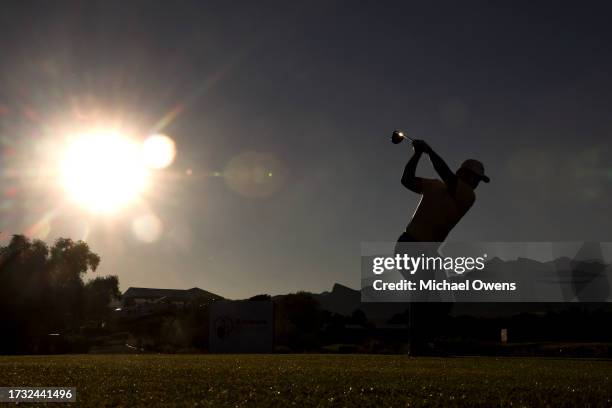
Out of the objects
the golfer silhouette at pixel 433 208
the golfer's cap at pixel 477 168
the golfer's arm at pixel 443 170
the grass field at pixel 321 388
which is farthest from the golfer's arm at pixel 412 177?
the grass field at pixel 321 388

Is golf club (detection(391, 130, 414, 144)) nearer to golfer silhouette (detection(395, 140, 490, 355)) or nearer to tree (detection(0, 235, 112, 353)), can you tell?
golfer silhouette (detection(395, 140, 490, 355))

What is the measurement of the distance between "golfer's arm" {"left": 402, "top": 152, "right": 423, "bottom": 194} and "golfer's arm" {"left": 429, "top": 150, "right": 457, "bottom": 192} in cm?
38

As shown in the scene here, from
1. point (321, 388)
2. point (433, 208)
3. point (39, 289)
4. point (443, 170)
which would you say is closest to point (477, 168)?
point (443, 170)

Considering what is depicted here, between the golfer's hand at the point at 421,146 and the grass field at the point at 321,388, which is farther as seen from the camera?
the golfer's hand at the point at 421,146

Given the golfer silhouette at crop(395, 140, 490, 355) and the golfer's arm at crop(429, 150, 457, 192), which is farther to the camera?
the golfer silhouette at crop(395, 140, 490, 355)

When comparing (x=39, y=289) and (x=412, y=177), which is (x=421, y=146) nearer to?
(x=412, y=177)

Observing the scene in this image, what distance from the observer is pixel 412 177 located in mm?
9250

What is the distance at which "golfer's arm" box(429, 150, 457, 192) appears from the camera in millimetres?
8789

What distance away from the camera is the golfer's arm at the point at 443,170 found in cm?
879

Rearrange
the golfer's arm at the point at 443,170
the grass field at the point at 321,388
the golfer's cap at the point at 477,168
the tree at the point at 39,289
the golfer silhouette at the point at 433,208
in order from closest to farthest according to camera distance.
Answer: the grass field at the point at 321,388 → the golfer's arm at the point at 443,170 → the golfer silhouette at the point at 433,208 → the golfer's cap at the point at 477,168 → the tree at the point at 39,289

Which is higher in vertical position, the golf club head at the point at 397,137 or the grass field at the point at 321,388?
the golf club head at the point at 397,137

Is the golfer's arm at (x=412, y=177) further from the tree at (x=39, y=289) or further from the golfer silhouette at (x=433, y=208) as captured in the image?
the tree at (x=39, y=289)

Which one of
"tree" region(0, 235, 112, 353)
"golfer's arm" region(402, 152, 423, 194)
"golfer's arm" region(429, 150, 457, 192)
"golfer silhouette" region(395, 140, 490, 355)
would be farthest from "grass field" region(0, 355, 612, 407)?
"tree" region(0, 235, 112, 353)

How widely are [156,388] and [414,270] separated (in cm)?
512
